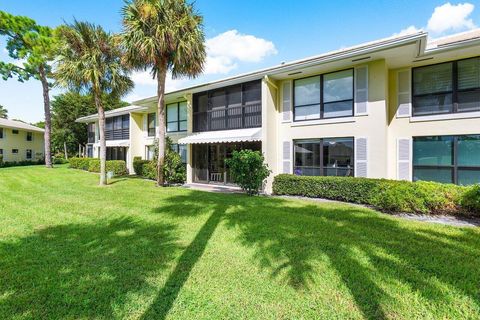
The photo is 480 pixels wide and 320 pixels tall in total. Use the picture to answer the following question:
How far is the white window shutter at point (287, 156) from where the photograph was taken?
→ 16391 millimetres

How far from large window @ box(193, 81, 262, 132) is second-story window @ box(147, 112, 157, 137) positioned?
28.4 feet

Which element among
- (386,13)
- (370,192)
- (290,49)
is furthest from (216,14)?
(370,192)

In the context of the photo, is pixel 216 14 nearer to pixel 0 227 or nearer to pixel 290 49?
pixel 290 49

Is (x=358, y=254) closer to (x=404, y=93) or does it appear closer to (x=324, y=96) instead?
(x=324, y=96)

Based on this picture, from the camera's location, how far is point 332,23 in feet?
51.1

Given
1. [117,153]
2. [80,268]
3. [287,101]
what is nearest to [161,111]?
[287,101]

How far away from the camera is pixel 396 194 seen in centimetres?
1048

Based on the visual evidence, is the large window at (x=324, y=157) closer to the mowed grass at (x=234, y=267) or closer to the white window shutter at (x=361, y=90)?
the white window shutter at (x=361, y=90)

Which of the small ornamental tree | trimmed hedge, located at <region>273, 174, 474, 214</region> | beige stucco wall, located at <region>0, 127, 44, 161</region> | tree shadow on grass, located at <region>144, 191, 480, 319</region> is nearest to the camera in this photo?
tree shadow on grass, located at <region>144, 191, 480, 319</region>

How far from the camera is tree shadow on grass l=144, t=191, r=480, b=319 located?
4.44m

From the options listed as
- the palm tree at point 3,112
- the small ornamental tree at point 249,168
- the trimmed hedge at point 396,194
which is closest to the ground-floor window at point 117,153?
the small ornamental tree at point 249,168

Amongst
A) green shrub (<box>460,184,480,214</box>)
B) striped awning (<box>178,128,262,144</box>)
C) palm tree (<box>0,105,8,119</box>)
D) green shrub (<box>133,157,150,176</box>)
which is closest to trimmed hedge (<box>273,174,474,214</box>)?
green shrub (<box>460,184,480,214</box>)

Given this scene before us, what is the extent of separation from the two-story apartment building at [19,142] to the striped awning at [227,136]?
126ft

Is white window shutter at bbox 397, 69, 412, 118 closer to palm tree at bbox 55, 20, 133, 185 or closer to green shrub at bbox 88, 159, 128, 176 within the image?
palm tree at bbox 55, 20, 133, 185
